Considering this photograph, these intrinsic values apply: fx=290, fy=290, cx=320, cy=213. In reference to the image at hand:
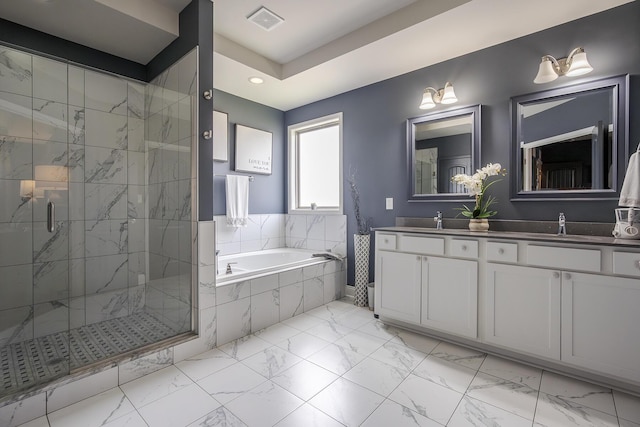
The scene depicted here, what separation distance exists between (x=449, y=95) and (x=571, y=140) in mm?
973

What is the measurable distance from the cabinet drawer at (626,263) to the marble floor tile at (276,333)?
2.17 m

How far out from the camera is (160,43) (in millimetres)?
2463

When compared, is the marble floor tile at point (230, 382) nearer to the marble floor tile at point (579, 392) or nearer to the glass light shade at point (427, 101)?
the marble floor tile at point (579, 392)

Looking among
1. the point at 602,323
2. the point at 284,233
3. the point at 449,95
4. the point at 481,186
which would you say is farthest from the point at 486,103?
the point at 284,233

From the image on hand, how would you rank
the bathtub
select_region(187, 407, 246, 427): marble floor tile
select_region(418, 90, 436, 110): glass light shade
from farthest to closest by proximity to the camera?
select_region(418, 90, 436, 110): glass light shade
the bathtub
select_region(187, 407, 246, 427): marble floor tile

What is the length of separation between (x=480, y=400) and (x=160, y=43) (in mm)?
3457

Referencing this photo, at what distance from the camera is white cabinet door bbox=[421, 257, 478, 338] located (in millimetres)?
2127

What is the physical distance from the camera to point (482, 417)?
4.84ft

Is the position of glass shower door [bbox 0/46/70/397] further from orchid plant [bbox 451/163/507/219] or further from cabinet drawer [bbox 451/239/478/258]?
orchid plant [bbox 451/163/507/219]

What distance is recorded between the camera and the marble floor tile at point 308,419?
1433mm

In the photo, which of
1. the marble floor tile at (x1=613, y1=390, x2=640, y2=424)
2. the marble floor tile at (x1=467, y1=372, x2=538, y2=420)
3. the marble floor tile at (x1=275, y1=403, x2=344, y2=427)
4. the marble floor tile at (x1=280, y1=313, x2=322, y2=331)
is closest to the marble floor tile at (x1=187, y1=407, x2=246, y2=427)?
the marble floor tile at (x1=275, y1=403, x2=344, y2=427)

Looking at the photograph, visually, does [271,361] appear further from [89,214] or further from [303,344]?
[89,214]

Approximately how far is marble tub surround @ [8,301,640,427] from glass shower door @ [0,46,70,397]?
0.78 metres

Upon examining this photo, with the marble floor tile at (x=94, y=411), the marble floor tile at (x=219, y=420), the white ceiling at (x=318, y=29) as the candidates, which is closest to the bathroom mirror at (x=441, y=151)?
the white ceiling at (x=318, y=29)
